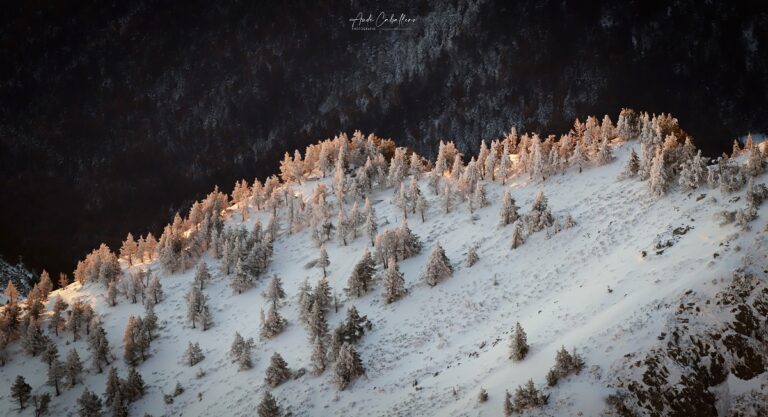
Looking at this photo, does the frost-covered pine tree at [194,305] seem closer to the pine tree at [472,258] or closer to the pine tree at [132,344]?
the pine tree at [132,344]

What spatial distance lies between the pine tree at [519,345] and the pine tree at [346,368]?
18.2m

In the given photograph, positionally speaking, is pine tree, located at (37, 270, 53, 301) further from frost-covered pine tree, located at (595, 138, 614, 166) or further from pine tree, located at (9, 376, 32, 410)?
frost-covered pine tree, located at (595, 138, 614, 166)

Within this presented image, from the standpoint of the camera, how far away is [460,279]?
7850cm

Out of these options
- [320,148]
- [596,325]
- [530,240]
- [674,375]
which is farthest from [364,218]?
[674,375]

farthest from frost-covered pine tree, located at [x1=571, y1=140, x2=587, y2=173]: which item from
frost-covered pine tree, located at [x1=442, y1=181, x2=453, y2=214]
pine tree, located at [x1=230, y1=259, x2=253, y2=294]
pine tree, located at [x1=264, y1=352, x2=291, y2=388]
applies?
pine tree, located at [x1=230, y1=259, x2=253, y2=294]

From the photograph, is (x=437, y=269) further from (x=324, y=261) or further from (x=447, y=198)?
(x=447, y=198)

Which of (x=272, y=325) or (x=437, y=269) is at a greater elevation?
(x=437, y=269)

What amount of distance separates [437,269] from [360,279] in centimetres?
1123

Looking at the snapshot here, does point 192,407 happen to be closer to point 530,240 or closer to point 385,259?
point 385,259

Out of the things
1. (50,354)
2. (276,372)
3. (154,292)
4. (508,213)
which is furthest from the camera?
(154,292)

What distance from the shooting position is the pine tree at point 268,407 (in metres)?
63.9

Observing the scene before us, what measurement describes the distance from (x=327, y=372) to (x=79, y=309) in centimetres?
4975

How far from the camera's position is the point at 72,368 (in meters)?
84.9

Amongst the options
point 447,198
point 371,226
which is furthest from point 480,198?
point 371,226
